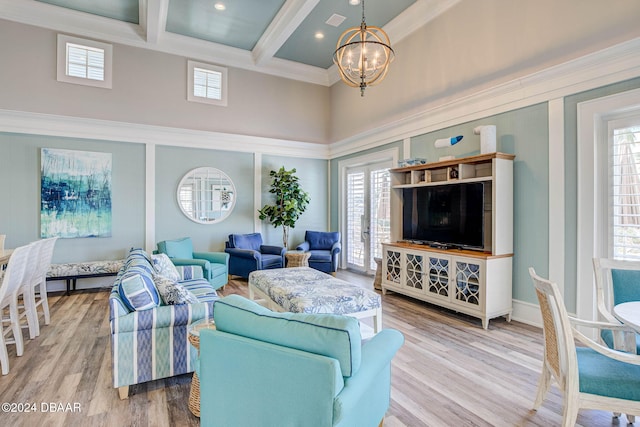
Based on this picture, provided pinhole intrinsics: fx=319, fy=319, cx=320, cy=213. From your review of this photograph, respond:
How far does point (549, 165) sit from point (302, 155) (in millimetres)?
4729

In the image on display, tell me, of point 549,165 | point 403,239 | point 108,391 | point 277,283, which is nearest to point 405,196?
point 403,239

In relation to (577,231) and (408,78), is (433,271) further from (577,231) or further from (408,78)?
(408,78)

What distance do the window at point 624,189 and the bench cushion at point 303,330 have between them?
314cm

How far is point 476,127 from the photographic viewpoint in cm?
408

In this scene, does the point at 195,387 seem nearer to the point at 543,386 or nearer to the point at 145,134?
the point at 543,386

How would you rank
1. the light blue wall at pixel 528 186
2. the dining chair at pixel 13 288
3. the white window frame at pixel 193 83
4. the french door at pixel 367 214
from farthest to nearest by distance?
the white window frame at pixel 193 83 → the french door at pixel 367 214 → the light blue wall at pixel 528 186 → the dining chair at pixel 13 288

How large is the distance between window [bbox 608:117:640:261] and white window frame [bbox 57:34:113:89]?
6957mm

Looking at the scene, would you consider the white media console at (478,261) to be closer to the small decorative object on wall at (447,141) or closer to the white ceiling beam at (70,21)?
the small decorative object on wall at (447,141)

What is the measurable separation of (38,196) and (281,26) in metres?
4.64

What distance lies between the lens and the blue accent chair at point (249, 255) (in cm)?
542

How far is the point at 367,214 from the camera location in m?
6.34

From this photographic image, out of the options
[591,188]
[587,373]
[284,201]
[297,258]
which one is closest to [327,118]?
[284,201]

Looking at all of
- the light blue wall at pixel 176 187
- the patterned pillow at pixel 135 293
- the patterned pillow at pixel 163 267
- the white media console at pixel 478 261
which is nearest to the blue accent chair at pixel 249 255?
the light blue wall at pixel 176 187

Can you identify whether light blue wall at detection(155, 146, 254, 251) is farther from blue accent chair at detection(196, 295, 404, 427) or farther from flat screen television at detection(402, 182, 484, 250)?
blue accent chair at detection(196, 295, 404, 427)
